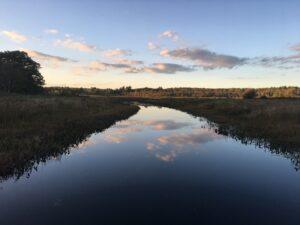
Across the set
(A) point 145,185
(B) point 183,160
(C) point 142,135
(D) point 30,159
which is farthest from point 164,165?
(C) point 142,135

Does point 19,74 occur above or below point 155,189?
above

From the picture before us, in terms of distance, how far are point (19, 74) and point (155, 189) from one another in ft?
208

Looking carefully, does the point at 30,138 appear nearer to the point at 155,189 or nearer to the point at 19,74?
the point at 155,189

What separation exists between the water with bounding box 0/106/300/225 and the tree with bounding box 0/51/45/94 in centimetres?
5500

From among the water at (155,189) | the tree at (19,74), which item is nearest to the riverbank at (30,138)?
the water at (155,189)

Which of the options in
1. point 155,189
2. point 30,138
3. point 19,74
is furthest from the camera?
point 19,74

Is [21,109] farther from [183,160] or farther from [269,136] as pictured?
[269,136]

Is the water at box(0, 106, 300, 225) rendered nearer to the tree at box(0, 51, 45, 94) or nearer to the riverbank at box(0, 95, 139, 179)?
the riverbank at box(0, 95, 139, 179)

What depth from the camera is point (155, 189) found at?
34.1 feet

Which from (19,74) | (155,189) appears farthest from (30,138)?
(19,74)

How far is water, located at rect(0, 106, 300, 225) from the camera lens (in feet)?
26.6

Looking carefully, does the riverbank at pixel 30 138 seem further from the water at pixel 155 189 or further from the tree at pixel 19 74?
the tree at pixel 19 74

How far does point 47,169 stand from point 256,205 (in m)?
9.01

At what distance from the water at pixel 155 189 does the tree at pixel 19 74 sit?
180ft
